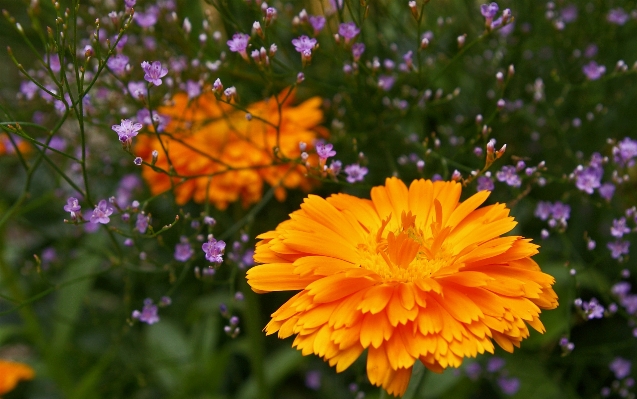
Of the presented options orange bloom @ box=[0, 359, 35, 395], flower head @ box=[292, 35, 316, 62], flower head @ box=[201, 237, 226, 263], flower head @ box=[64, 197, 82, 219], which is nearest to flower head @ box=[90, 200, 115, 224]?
flower head @ box=[64, 197, 82, 219]

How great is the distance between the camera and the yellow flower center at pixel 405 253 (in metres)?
0.65

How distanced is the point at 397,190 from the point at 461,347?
210 mm

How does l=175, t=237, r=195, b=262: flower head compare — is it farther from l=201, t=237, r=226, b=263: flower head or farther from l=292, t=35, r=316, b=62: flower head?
l=292, t=35, r=316, b=62: flower head

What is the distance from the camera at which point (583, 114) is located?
1071mm

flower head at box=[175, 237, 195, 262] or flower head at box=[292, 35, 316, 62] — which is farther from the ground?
flower head at box=[292, 35, 316, 62]

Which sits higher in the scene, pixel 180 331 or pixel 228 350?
pixel 180 331

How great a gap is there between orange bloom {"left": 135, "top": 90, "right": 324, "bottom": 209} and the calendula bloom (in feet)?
0.70

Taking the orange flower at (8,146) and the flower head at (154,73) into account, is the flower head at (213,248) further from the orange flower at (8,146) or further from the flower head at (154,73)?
the orange flower at (8,146)

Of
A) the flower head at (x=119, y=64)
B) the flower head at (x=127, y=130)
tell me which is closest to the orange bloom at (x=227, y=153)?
the flower head at (x=119, y=64)

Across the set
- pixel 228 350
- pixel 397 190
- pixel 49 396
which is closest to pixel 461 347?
pixel 397 190

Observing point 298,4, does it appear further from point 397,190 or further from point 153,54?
point 397,190

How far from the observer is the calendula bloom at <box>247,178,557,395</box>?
56cm

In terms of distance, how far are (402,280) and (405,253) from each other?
3 centimetres

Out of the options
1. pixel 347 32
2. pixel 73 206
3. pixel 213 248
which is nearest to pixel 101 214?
pixel 73 206
